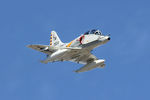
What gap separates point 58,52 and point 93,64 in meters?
8.63

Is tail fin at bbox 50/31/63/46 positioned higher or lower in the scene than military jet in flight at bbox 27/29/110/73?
higher

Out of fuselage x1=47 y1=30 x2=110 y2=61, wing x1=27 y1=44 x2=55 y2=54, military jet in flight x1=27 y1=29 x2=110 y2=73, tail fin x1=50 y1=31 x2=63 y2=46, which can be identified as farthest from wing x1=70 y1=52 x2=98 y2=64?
tail fin x1=50 y1=31 x2=63 y2=46

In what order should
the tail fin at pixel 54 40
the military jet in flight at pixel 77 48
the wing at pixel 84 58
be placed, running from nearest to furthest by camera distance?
the military jet in flight at pixel 77 48 → the wing at pixel 84 58 → the tail fin at pixel 54 40

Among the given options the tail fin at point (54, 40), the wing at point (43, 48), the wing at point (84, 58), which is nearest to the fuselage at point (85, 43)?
the wing at point (43, 48)

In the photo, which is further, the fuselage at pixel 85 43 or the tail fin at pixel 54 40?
the tail fin at pixel 54 40

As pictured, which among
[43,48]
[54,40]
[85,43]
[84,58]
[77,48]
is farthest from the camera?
[54,40]

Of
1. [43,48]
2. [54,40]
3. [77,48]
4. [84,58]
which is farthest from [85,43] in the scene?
[54,40]

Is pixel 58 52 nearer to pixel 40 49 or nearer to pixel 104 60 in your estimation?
pixel 40 49

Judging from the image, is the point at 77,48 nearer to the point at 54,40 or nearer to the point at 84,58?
the point at 84,58

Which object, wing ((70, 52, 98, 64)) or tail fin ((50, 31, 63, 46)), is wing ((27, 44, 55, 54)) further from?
tail fin ((50, 31, 63, 46))

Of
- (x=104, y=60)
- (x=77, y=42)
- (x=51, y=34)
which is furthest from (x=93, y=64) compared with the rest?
(x=51, y=34)

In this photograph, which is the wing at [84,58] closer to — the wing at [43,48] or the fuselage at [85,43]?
the fuselage at [85,43]

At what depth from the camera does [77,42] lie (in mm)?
65750

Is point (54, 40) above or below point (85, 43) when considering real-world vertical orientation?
above
